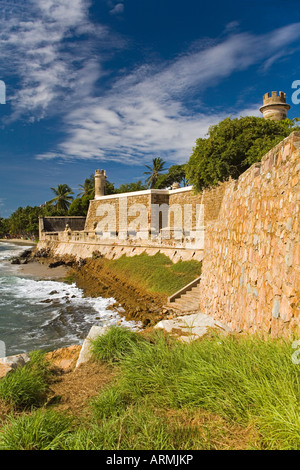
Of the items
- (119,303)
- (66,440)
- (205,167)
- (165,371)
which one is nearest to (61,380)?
(165,371)

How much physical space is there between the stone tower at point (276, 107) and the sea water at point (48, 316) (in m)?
19.2

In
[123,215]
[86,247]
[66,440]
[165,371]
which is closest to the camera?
[66,440]

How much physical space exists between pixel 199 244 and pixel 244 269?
42.8 feet

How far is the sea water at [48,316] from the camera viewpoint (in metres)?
11.2

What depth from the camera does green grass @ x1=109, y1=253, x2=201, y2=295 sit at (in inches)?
608

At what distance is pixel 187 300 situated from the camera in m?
12.7

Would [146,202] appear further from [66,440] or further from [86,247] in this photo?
[66,440]

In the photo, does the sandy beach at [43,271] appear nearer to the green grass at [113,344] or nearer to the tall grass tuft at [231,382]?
the green grass at [113,344]

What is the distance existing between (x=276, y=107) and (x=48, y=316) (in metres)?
22.6

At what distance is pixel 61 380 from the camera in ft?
12.8

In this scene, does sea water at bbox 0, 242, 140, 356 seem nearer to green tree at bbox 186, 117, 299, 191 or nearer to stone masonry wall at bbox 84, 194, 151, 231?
green tree at bbox 186, 117, 299, 191

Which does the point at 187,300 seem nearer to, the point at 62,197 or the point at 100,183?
the point at 100,183

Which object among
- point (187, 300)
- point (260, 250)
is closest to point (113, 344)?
point (260, 250)

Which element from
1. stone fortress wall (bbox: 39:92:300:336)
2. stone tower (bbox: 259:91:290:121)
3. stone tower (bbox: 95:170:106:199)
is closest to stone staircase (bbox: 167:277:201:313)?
stone fortress wall (bbox: 39:92:300:336)
